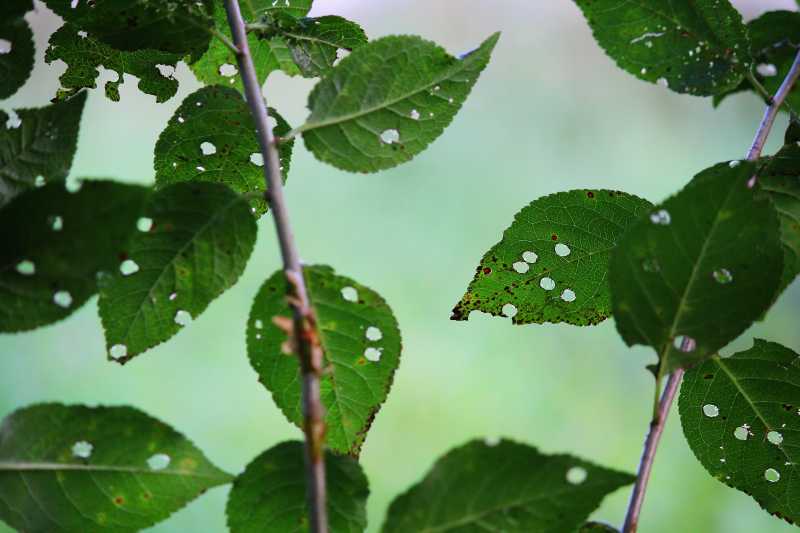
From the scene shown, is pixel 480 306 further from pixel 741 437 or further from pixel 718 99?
pixel 718 99

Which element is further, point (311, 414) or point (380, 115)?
point (380, 115)

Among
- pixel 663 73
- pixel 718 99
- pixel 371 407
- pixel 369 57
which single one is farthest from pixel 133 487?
pixel 718 99

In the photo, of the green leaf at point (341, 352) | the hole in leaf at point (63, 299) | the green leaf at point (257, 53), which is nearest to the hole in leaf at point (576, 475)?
→ the green leaf at point (341, 352)

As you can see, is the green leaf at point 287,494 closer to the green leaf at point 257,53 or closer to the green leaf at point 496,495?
the green leaf at point 496,495

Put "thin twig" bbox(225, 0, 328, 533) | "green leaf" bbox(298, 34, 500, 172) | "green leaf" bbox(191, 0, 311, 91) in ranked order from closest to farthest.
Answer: "thin twig" bbox(225, 0, 328, 533) < "green leaf" bbox(298, 34, 500, 172) < "green leaf" bbox(191, 0, 311, 91)

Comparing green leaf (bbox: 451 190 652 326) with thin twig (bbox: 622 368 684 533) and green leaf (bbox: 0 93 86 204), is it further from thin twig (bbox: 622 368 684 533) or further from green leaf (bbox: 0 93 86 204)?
green leaf (bbox: 0 93 86 204)

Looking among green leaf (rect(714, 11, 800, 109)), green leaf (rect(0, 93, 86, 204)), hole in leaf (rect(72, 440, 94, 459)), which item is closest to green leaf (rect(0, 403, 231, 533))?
hole in leaf (rect(72, 440, 94, 459))
